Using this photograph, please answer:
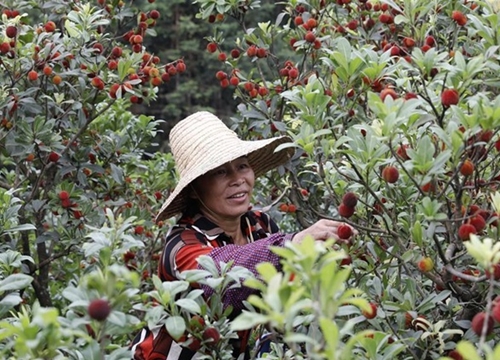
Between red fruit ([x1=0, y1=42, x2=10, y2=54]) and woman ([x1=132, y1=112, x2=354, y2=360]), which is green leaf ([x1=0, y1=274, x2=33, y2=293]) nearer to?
woman ([x1=132, y1=112, x2=354, y2=360])

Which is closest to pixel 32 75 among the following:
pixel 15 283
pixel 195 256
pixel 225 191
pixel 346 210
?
pixel 225 191

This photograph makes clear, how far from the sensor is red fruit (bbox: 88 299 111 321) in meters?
1.31

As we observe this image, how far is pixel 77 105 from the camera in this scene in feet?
10.8

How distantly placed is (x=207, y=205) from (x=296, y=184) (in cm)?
75

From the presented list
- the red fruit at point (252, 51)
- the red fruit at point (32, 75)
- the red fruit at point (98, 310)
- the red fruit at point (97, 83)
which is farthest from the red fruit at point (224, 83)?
the red fruit at point (98, 310)

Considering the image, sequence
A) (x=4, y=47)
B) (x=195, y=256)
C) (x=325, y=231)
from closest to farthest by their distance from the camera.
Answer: (x=325, y=231), (x=195, y=256), (x=4, y=47)

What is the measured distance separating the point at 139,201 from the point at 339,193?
189 centimetres

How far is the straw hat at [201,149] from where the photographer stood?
2525 mm

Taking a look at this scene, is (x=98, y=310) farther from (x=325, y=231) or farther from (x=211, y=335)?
(x=325, y=231)

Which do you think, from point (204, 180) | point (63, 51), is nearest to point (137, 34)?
point (63, 51)

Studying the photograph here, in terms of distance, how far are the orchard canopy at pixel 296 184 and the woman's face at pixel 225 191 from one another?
0.87 ft

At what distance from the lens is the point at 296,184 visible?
3.29 meters

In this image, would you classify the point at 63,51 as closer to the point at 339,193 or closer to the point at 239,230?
the point at 239,230

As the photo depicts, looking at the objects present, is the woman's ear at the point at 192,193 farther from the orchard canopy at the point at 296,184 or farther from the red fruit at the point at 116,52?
the red fruit at the point at 116,52
